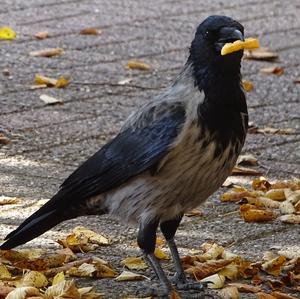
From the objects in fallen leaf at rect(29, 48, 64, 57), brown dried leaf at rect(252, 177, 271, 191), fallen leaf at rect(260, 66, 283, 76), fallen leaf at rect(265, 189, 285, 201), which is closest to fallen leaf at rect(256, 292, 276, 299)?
fallen leaf at rect(265, 189, 285, 201)

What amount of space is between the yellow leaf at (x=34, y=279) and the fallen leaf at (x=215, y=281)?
722 millimetres

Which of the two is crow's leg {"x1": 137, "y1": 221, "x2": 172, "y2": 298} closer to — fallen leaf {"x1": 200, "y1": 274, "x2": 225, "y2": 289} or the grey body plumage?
the grey body plumage

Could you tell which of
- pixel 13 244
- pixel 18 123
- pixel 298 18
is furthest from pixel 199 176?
pixel 298 18

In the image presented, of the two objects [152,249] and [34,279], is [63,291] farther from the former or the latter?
[152,249]

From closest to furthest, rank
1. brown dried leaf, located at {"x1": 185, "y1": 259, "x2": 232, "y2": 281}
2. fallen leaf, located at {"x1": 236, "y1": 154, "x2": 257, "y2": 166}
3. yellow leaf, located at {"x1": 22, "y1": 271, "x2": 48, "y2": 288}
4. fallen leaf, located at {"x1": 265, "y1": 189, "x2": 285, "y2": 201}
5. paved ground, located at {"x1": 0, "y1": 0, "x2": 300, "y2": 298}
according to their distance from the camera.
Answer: yellow leaf, located at {"x1": 22, "y1": 271, "x2": 48, "y2": 288} → brown dried leaf, located at {"x1": 185, "y1": 259, "x2": 232, "y2": 281} → paved ground, located at {"x1": 0, "y1": 0, "x2": 300, "y2": 298} → fallen leaf, located at {"x1": 265, "y1": 189, "x2": 285, "y2": 201} → fallen leaf, located at {"x1": 236, "y1": 154, "x2": 257, "y2": 166}

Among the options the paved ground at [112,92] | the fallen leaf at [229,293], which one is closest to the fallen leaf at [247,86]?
the paved ground at [112,92]

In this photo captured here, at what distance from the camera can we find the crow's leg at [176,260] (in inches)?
194

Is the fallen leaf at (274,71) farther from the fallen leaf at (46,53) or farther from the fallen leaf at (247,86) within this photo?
the fallen leaf at (46,53)

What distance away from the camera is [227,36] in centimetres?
466

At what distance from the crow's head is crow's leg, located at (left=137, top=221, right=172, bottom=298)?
0.72 meters

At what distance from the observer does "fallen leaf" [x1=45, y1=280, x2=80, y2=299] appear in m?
4.60

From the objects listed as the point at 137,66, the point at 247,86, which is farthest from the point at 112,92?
the point at 247,86

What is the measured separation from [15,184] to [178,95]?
74.6 inches

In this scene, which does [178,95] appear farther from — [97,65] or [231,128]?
[97,65]
